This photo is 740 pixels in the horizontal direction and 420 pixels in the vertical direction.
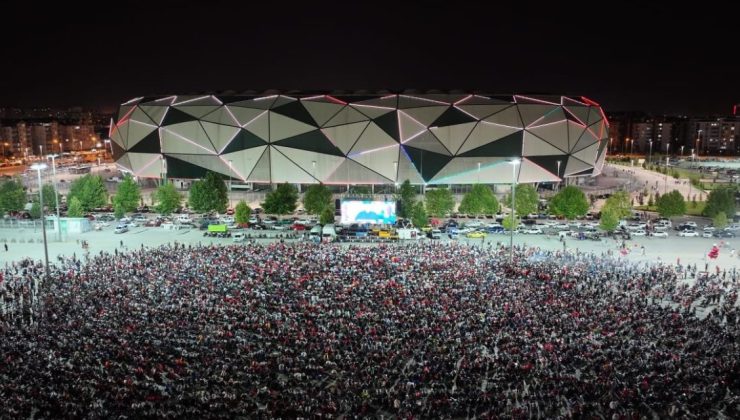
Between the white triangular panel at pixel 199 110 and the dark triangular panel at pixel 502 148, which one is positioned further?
the white triangular panel at pixel 199 110

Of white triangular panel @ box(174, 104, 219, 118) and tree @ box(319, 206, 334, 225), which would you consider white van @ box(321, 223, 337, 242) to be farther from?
white triangular panel @ box(174, 104, 219, 118)

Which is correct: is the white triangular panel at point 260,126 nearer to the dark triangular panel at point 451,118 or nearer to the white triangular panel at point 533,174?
the dark triangular panel at point 451,118

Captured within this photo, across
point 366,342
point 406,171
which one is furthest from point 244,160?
point 366,342

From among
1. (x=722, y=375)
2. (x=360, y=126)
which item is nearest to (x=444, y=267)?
(x=722, y=375)

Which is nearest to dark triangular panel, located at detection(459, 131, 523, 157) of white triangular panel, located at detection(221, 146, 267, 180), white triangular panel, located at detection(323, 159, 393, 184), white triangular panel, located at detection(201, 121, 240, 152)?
white triangular panel, located at detection(323, 159, 393, 184)

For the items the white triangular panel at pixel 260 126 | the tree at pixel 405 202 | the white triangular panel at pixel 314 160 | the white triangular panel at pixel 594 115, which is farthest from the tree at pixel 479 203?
the white triangular panel at pixel 260 126
